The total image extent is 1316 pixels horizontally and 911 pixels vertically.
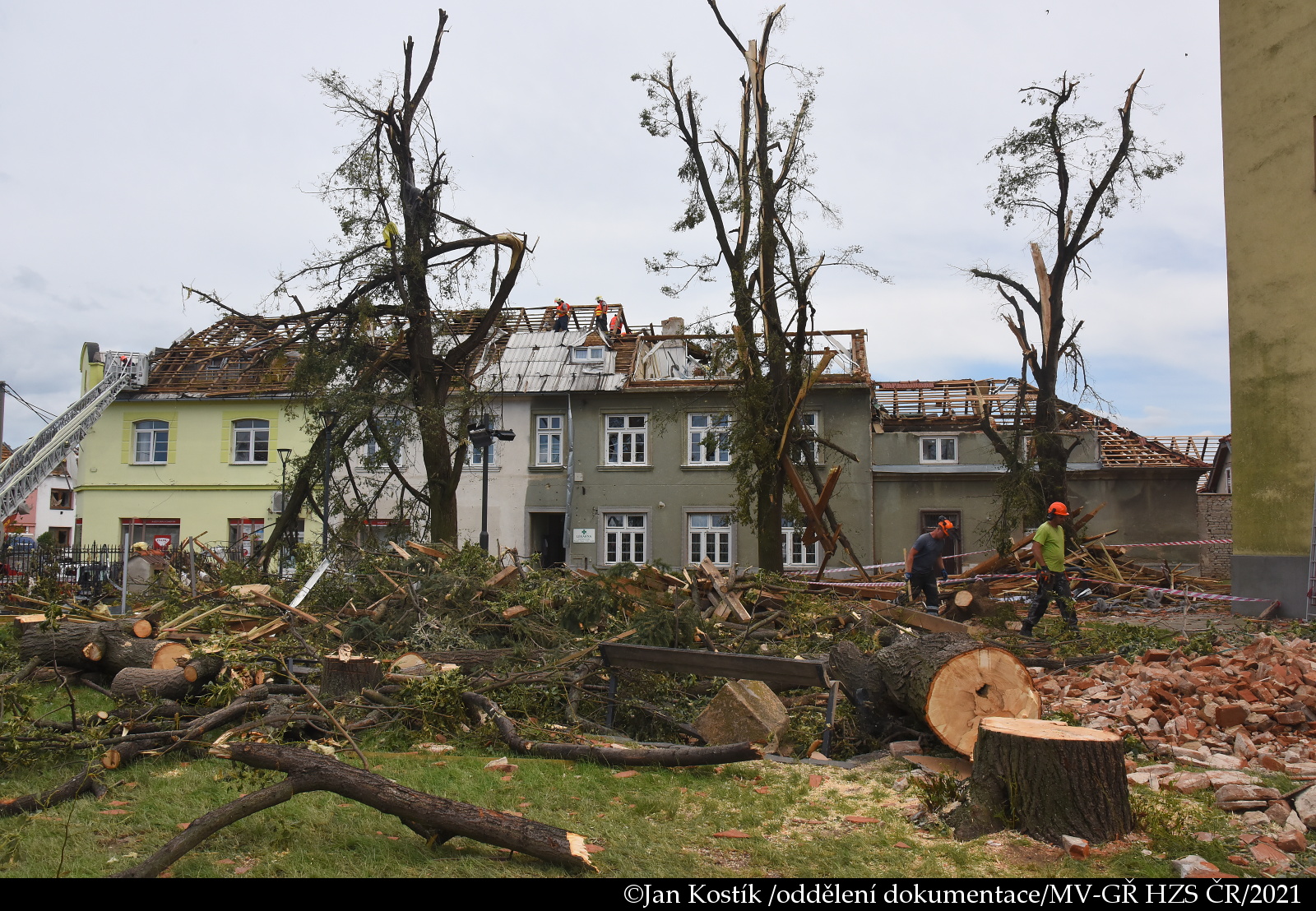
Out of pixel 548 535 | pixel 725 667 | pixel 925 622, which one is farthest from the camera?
pixel 548 535

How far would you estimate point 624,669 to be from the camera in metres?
8.16

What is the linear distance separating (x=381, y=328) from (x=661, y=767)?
42.9ft

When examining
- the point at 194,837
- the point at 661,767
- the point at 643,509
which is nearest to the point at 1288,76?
the point at 661,767

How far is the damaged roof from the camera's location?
87.1 feet

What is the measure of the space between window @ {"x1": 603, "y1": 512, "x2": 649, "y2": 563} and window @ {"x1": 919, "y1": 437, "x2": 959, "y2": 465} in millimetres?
8348

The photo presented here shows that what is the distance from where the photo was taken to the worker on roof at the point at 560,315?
100ft

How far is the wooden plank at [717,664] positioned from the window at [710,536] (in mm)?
19470

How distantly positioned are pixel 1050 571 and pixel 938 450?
16.5 meters

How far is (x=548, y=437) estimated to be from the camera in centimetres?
2830

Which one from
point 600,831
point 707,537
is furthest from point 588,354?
point 600,831

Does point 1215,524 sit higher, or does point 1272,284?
point 1272,284

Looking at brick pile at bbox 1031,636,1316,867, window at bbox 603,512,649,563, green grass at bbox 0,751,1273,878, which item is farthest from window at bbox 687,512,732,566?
green grass at bbox 0,751,1273,878

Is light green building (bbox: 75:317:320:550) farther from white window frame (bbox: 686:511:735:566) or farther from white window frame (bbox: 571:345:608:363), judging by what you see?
white window frame (bbox: 686:511:735:566)

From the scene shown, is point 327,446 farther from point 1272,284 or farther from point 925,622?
point 1272,284
